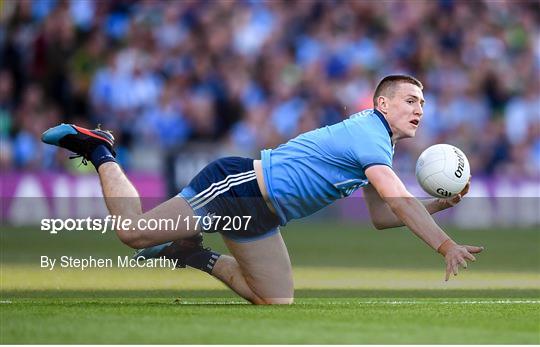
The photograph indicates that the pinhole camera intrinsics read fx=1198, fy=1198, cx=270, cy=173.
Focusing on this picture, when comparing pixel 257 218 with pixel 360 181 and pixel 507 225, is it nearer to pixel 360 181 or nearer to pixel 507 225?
pixel 360 181

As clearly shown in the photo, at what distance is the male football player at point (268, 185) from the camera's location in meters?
9.00

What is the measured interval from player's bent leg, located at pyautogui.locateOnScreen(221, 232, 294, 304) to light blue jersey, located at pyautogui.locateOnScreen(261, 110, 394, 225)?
0.33 m

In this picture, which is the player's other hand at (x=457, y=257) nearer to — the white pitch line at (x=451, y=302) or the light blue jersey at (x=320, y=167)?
the light blue jersey at (x=320, y=167)

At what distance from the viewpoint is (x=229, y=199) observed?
9.25 meters

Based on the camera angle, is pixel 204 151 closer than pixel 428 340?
No

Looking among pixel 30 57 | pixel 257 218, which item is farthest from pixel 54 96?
pixel 257 218

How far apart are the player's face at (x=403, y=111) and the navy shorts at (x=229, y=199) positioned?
1.16m

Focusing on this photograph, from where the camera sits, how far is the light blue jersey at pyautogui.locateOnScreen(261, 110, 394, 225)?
9.09m

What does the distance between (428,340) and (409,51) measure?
1665cm

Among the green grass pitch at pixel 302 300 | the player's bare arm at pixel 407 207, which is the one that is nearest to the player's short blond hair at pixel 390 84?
the player's bare arm at pixel 407 207

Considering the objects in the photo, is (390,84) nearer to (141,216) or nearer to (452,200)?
(452,200)

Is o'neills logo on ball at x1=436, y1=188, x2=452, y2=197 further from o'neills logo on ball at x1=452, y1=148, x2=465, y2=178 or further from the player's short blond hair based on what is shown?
the player's short blond hair

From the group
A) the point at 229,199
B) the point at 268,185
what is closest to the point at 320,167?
the point at 268,185

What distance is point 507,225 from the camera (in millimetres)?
21625
